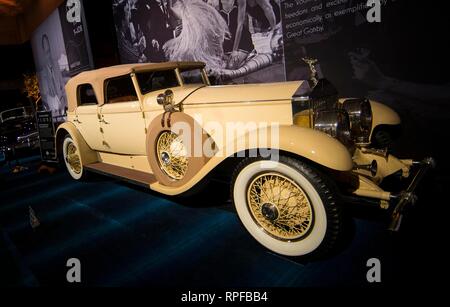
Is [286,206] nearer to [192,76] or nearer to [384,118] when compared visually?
[384,118]

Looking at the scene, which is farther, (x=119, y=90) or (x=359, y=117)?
(x=119, y=90)

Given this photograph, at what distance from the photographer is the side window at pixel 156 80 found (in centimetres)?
315

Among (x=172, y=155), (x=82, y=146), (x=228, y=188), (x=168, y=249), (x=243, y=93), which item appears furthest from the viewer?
(x=82, y=146)

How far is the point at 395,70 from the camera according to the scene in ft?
10.5

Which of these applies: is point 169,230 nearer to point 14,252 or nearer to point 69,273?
point 69,273

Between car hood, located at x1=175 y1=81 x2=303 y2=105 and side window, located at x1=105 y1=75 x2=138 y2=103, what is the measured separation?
1201mm

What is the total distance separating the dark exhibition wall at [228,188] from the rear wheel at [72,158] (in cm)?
15

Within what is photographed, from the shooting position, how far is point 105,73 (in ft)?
10.8

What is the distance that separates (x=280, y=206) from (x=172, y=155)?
1.23 m

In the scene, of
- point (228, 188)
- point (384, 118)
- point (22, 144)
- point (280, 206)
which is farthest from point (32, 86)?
point (384, 118)

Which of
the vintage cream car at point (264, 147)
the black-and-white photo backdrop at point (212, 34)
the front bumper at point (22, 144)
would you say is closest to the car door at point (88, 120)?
the vintage cream car at point (264, 147)
